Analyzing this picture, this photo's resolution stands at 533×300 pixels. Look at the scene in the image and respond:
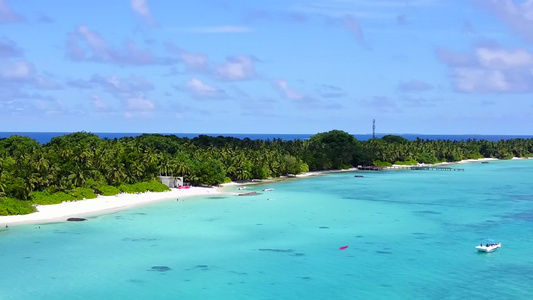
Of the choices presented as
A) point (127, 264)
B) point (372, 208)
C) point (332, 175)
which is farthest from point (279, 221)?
point (332, 175)

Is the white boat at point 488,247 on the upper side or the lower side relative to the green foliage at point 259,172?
lower

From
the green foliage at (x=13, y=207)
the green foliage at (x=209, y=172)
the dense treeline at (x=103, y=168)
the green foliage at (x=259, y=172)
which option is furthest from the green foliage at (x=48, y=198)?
the green foliage at (x=259, y=172)

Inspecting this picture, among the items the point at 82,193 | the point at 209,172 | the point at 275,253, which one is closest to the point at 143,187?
the point at 82,193

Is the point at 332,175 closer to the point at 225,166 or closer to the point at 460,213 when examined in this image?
the point at 225,166

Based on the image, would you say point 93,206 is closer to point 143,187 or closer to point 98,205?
point 98,205

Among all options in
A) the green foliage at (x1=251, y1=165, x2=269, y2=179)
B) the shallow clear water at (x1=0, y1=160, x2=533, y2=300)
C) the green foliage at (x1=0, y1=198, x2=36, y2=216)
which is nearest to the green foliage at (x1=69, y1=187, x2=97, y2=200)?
the shallow clear water at (x1=0, y1=160, x2=533, y2=300)

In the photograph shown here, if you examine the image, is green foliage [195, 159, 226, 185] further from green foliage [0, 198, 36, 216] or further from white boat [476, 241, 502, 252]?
white boat [476, 241, 502, 252]

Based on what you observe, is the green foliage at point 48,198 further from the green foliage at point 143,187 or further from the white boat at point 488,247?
the white boat at point 488,247
